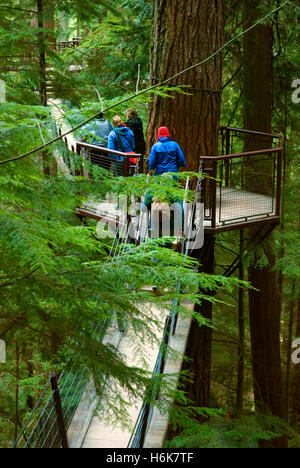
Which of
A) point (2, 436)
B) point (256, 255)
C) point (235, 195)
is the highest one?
point (235, 195)

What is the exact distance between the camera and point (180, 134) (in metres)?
8.48

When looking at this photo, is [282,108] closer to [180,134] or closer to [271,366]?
[180,134]

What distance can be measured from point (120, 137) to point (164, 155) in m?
1.07

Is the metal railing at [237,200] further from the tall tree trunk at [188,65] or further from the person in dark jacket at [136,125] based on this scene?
the person in dark jacket at [136,125]

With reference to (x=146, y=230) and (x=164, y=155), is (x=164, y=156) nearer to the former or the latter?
(x=164, y=155)

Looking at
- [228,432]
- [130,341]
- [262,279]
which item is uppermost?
[130,341]

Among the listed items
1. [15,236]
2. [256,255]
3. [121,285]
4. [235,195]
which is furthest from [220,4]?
[15,236]

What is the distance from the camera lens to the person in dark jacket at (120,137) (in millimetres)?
8016

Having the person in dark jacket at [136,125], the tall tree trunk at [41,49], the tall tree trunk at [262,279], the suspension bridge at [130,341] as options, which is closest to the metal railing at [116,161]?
the suspension bridge at [130,341]

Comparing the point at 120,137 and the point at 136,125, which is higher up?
the point at 136,125

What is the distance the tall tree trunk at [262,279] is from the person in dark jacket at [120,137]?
3245 mm

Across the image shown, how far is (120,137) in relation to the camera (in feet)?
26.7

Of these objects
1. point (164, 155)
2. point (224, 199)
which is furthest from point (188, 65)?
point (224, 199)
